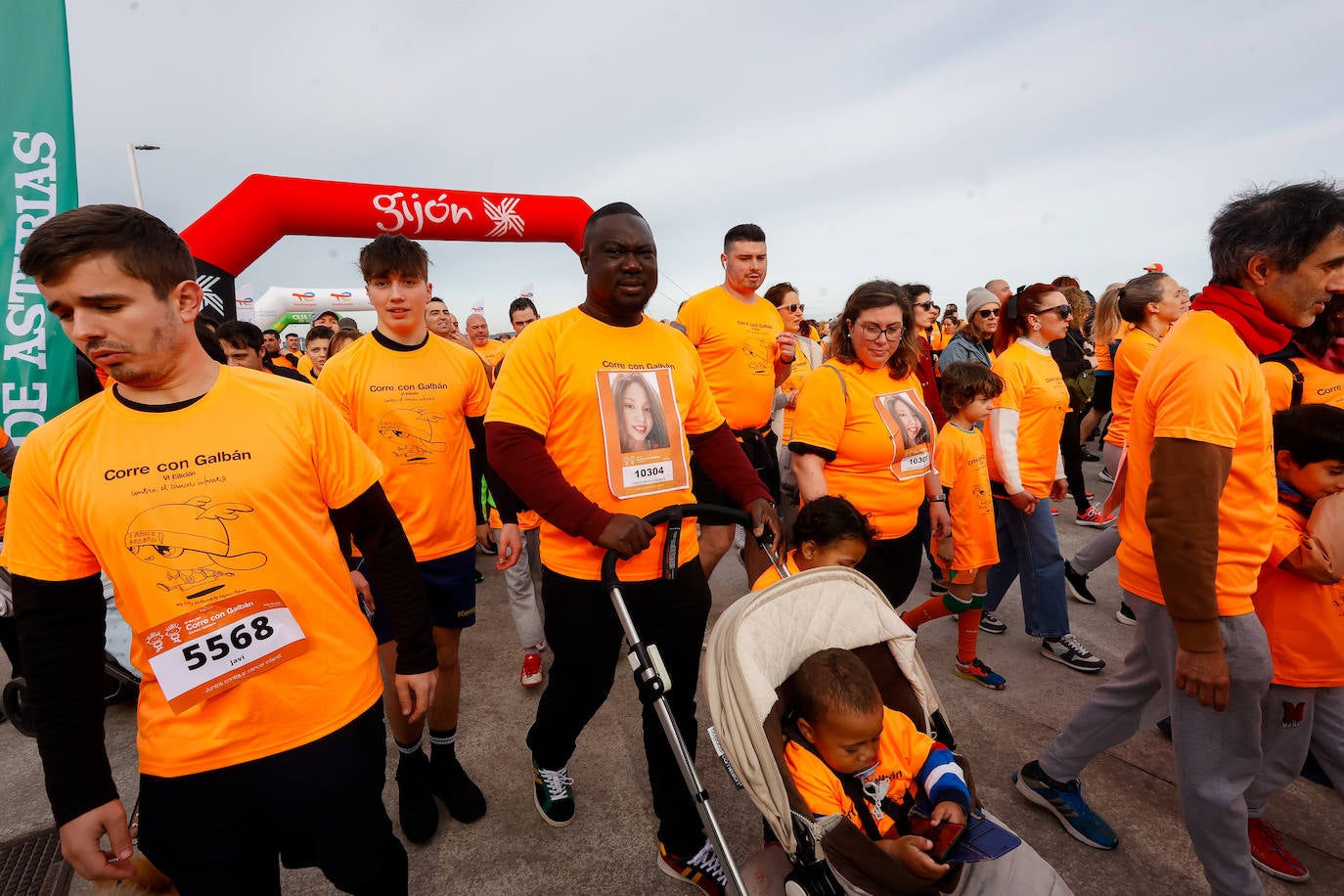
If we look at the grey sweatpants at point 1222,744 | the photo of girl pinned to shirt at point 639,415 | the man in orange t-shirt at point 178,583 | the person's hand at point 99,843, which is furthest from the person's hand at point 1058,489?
the person's hand at point 99,843

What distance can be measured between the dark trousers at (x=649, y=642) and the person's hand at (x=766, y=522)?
27cm

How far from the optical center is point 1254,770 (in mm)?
1875

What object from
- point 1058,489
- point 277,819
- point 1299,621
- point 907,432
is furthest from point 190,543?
point 1058,489

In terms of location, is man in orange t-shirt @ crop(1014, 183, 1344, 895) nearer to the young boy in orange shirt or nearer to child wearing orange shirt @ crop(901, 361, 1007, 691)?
the young boy in orange shirt

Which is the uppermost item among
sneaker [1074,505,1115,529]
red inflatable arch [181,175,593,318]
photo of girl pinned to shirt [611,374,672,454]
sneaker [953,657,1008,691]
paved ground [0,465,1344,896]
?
red inflatable arch [181,175,593,318]

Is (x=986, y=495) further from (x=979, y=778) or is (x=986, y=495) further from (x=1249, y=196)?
(x=1249, y=196)

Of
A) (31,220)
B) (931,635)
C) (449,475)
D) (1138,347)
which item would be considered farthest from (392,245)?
(1138,347)

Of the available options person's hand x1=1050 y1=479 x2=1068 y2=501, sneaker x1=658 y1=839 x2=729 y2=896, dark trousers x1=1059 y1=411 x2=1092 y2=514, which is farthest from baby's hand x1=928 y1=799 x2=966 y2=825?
dark trousers x1=1059 y1=411 x2=1092 y2=514

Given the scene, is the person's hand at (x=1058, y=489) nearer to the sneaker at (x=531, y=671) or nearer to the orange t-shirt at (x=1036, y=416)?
the orange t-shirt at (x=1036, y=416)

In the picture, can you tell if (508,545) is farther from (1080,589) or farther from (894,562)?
(1080,589)

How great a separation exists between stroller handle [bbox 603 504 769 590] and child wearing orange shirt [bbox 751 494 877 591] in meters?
0.40

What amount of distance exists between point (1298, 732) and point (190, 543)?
3428 mm

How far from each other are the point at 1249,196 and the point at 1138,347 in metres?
2.58

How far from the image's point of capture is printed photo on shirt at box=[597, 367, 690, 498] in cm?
205
